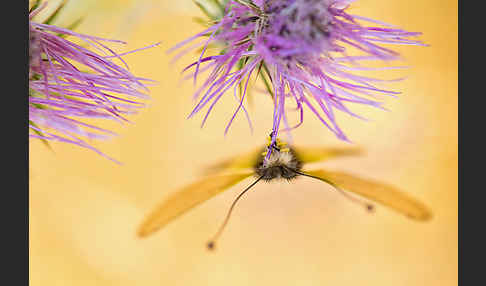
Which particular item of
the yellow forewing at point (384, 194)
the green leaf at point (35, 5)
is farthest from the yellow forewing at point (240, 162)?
the green leaf at point (35, 5)

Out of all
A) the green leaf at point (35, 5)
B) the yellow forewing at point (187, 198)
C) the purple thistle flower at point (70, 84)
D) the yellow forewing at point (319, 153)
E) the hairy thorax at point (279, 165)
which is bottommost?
the yellow forewing at point (187, 198)

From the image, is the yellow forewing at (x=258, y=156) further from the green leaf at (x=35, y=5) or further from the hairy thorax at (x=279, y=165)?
the green leaf at (x=35, y=5)

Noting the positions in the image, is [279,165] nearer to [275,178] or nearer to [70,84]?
[275,178]

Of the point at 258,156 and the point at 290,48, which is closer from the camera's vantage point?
the point at 290,48

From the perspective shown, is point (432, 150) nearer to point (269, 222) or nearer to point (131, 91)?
point (269, 222)

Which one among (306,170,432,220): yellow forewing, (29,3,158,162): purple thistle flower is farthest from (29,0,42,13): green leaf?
(306,170,432,220): yellow forewing

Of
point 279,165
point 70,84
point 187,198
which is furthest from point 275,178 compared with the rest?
point 70,84
